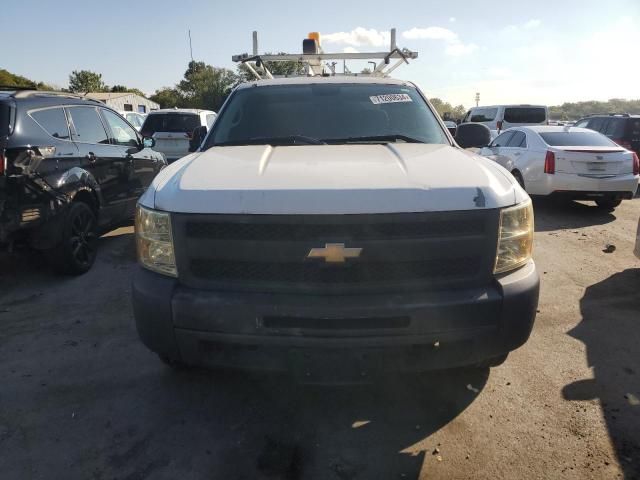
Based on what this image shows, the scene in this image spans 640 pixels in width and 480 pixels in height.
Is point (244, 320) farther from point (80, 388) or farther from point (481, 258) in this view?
point (80, 388)

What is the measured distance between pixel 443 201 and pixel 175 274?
54.0 inches

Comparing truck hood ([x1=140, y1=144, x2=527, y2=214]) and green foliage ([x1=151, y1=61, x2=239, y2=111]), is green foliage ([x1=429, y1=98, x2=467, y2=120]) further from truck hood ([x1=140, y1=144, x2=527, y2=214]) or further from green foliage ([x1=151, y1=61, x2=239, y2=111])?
green foliage ([x1=151, y1=61, x2=239, y2=111])

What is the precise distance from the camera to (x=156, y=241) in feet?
8.01

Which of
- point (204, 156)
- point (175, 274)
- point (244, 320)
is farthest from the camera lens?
point (204, 156)

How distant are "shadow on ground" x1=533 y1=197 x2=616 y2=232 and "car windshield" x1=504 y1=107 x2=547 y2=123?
25.0ft

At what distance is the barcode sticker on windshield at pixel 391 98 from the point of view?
3809 mm

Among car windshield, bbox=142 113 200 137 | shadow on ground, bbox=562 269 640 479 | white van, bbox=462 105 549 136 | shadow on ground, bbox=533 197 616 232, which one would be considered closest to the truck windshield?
shadow on ground, bbox=562 269 640 479

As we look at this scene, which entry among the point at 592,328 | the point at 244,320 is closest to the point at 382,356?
the point at 244,320

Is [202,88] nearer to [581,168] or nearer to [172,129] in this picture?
[172,129]

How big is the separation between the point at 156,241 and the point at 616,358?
3.26m

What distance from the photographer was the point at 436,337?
2277 millimetres

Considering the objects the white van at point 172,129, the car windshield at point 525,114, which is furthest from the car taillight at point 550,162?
the car windshield at point 525,114

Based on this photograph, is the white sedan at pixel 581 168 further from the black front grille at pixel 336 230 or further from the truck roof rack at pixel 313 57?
the black front grille at pixel 336 230

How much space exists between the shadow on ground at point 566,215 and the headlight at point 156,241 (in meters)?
6.54
